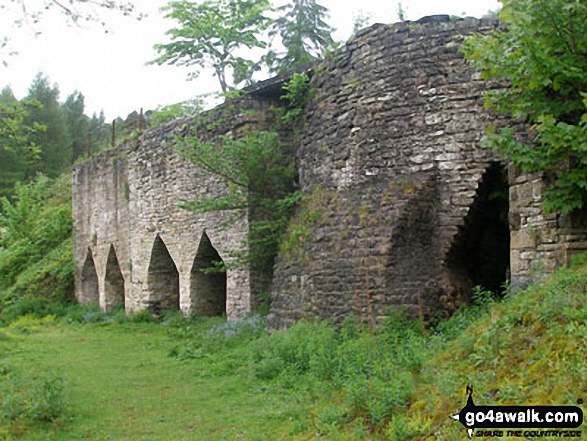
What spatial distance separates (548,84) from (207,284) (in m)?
9.31

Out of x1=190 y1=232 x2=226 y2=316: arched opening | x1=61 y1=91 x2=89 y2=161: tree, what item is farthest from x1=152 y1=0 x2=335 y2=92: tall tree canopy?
x1=61 y1=91 x2=89 y2=161: tree

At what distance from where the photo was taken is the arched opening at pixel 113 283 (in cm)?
1892

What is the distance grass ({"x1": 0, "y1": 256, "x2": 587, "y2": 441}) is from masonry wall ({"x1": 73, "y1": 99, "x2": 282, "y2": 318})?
246cm

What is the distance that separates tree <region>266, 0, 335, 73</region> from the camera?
23312 mm

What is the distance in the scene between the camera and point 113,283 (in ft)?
62.8

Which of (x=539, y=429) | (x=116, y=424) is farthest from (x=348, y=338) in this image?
(x=539, y=429)

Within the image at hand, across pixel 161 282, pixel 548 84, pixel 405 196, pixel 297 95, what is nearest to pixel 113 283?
pixel 161 282

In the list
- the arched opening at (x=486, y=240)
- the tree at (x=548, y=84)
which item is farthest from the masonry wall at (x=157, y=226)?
the tree at (x=548, y=84)

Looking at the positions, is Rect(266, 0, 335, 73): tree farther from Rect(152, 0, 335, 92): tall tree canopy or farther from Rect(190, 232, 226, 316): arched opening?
Rect(190, 232, 226, 316): arched opening

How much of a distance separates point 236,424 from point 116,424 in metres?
1.34

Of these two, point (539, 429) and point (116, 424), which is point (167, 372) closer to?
point (116, 424)

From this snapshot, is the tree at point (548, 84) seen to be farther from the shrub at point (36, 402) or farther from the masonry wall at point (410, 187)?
the shrub at point (36, 402)

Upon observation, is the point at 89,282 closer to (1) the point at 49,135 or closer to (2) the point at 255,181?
(2) the point at 255,181

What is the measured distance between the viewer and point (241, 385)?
8.12 metres
